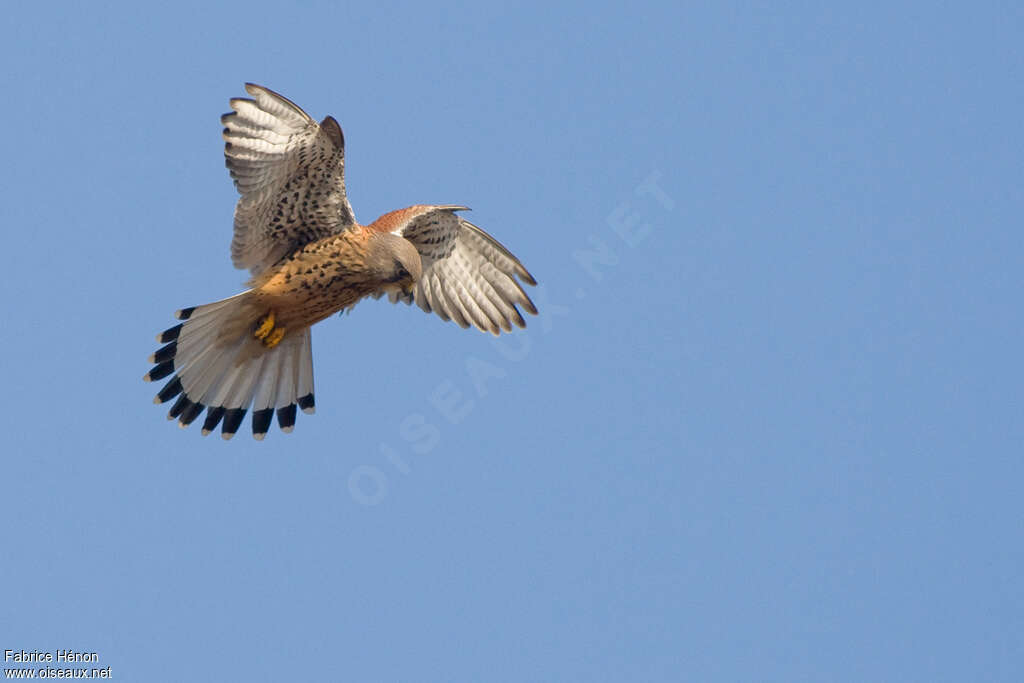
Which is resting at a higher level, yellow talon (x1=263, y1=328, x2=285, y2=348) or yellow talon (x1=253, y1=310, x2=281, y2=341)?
yellow talon (x1=253, y1=310, x2=281, y2=341)

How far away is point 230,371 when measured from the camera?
8.38 metres

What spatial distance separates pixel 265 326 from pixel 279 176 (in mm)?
999

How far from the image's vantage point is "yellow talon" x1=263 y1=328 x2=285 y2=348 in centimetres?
813

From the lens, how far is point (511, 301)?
30.4 feet

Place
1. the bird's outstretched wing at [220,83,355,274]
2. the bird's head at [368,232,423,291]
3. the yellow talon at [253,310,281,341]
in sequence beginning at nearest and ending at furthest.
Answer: the bird's outstretched wing at [220,83,355,274] < the bird's head at [368,232,423,291] < the yellow talon at [253,310,281,341]

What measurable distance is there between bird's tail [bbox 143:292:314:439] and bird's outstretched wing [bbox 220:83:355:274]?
0.47 meters

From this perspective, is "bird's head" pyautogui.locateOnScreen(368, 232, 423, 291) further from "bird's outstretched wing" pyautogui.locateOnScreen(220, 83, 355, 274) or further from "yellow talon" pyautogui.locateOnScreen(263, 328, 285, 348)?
"yellow talon" pyautogui.locateOnScreen(263, 328, 285, 348)

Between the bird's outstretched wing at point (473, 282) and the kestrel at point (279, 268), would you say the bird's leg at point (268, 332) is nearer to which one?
the kestrel at point (279, 268)

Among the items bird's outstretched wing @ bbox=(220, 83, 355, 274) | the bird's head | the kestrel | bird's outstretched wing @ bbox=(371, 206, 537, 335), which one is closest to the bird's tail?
the kestrel

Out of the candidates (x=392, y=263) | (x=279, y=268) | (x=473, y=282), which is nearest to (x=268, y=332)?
(x=279, y=268)

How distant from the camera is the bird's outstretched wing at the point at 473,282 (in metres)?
9.18

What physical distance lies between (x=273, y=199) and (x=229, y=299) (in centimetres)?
68

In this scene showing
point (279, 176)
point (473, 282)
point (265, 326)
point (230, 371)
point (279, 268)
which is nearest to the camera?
point (279, 176)

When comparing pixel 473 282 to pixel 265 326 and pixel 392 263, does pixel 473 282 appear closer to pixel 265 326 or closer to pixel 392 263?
pixel 392 263
